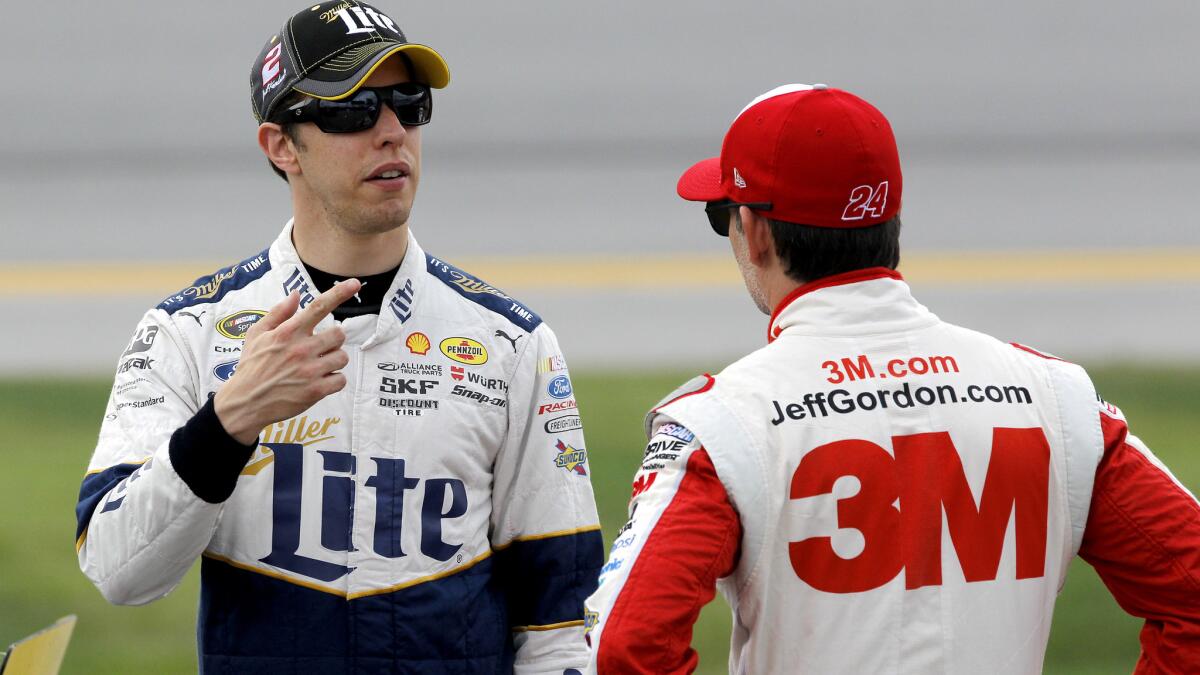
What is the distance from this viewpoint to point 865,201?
7.50 ft

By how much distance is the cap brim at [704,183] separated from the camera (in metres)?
2.40

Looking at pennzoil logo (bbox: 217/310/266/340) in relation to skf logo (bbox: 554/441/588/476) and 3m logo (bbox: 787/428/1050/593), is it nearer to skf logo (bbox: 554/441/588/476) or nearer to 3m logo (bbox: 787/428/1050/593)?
skf logo (bbox: 554/441/588/476)

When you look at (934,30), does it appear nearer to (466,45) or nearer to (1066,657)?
(466,45)

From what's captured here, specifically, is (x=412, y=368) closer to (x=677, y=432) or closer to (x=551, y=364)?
(x=551, y=364)

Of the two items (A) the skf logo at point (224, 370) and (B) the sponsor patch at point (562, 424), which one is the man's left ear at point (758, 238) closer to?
(B) the sponsor patch at point (562, 424)

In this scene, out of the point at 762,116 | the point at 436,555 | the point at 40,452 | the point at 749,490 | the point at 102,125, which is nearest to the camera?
the point at 749,490

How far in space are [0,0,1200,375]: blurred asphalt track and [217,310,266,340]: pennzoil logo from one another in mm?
7661

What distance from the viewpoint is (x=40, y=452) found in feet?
24.8

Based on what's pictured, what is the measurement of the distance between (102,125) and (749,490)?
585 inches

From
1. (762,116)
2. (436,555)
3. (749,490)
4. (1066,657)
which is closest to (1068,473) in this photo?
(749,490)

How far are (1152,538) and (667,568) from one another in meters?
0.75

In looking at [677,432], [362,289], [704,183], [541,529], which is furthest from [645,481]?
[362,289]

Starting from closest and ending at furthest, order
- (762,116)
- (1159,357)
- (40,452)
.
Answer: (762,116)
(40,452)
(1159,357)

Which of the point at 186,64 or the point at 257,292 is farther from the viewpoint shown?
the point at 186,64
